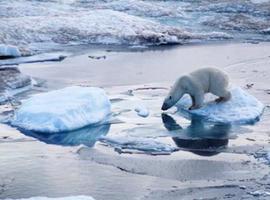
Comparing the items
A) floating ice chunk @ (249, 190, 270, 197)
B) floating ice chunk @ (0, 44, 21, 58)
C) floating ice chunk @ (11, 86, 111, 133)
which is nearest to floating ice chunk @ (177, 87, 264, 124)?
floating ice chunk @ (11, 86, 111, 133)

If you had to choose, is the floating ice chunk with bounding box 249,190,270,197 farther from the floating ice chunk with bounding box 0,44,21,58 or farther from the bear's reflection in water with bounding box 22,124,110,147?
the floating ice chunk with bounding box 0,44,21,58

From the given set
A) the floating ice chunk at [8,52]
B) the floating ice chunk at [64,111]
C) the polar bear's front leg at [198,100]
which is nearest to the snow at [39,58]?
the floating ice chunk at [8,52]

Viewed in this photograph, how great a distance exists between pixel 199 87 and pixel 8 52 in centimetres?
767

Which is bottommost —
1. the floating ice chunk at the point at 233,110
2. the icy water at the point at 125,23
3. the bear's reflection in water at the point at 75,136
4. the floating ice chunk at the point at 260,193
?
the icy water at the point at 125,23

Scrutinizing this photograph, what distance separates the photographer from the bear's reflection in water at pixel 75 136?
10.4 meters

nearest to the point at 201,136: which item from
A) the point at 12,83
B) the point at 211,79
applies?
the point at 211,79

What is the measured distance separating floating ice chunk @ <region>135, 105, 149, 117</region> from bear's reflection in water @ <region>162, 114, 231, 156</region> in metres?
0.34

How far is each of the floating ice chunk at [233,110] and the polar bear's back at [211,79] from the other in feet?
0.90

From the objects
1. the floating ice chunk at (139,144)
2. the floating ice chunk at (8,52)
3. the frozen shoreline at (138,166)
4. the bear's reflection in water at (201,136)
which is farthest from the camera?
the floating ice chunk at (8,52)

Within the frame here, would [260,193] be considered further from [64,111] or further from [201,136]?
[64,111]

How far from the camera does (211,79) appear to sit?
42.1 feet

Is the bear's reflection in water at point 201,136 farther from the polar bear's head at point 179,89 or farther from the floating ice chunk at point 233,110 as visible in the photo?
the polar bear's head at point 179,89

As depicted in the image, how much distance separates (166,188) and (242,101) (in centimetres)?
457

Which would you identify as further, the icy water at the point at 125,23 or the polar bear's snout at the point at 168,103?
the icy water at the point at 125,23
